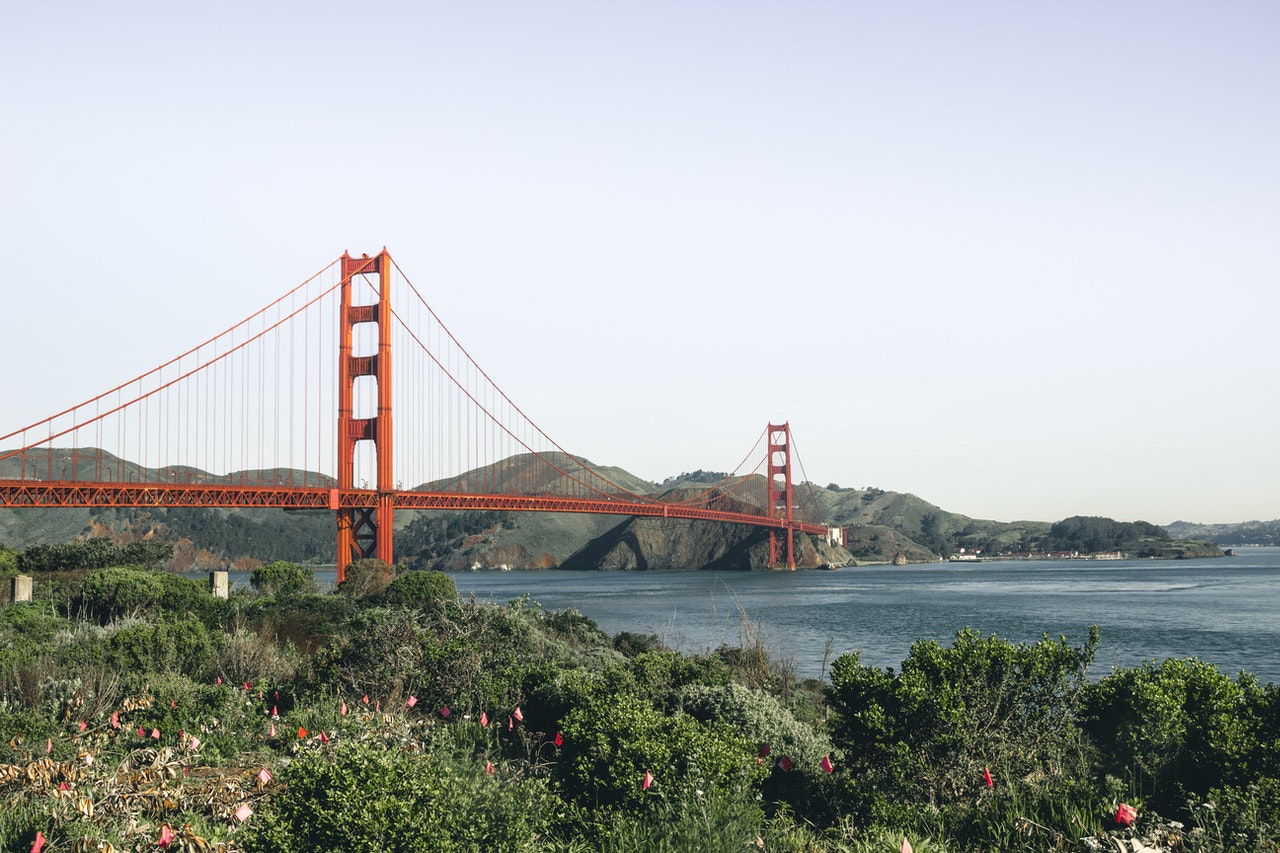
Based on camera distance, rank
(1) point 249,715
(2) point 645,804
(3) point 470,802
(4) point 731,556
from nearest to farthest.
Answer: (3) point 470,802 → (2) point 645,804 → (1) point 249,715 → (4) point 731,556

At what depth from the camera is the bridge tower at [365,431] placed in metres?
47.8

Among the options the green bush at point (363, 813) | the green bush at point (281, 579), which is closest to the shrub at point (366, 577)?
the green bush at point (281, 579)

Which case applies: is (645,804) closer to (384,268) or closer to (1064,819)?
(1064,819)

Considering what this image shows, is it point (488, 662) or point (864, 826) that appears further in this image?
point (488, 662)

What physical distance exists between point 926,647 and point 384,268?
4692 cm

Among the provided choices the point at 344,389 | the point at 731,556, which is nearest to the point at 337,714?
the point at 344,389

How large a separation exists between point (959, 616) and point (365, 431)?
106ft

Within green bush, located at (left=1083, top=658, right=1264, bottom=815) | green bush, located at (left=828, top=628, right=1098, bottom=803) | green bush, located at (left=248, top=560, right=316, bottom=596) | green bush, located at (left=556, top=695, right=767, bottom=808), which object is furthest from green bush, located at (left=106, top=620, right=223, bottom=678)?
green bush, located at (left=248, top=560, right=316, bottom=596)

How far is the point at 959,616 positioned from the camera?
5259cm

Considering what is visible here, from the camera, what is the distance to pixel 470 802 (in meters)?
6.89

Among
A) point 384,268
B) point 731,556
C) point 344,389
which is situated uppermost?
point 384,268

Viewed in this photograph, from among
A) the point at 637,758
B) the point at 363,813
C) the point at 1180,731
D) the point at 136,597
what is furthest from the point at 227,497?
the point at 1180,731

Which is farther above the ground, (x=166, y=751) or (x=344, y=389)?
(x=344, y=389)

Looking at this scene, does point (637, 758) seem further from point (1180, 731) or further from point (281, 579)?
point (281, 579)
